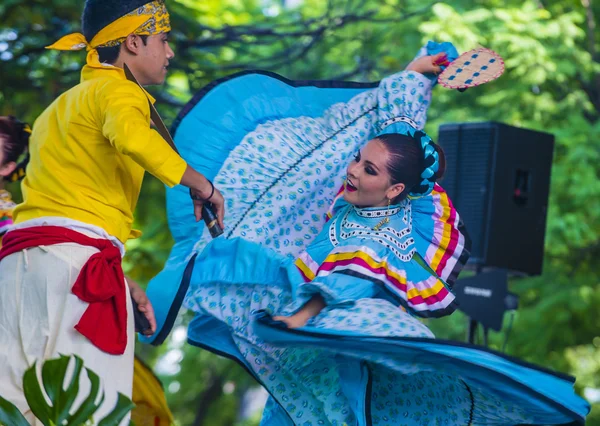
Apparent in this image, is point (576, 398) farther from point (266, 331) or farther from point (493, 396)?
point (266, 331)

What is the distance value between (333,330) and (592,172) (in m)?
5.36

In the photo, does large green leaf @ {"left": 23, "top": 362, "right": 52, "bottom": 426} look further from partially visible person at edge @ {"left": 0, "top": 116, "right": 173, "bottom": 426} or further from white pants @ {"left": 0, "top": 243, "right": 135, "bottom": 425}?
partially visible person at edge @ {"left": 0, "top": 116, "right": 173, "bottom": 426}

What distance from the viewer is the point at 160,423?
12.3 feet

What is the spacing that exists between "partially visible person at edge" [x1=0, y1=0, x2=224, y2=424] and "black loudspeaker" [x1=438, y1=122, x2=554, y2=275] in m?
3.01

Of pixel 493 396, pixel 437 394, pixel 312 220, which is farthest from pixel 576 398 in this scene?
pixel 312 220

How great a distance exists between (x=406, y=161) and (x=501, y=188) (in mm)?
2618

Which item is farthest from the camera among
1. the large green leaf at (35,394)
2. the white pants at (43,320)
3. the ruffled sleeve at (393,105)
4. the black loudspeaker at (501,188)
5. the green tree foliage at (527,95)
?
the green tree foliage at (527,95)

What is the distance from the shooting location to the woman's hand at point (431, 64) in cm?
355

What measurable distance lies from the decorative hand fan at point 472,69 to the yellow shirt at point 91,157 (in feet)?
3.71

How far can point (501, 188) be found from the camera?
225 inches

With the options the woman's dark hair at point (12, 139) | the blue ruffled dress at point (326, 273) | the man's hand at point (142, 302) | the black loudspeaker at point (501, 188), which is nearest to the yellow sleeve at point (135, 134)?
the man's hand at point (142, 302)

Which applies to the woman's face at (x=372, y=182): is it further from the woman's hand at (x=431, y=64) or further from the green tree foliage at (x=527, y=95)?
the green tree foliage at (x=527, y=95)

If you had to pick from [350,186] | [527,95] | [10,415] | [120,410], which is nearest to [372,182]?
[350,186]

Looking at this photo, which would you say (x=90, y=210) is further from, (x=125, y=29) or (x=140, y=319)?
(x=125, y=29)
